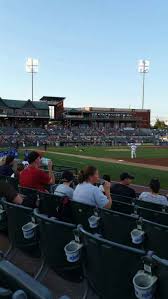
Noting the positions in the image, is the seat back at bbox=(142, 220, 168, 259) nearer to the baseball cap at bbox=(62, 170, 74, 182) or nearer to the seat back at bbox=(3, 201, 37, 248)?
the seat back at bbox=(3, 201, 37, 248)

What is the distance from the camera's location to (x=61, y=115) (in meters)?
107

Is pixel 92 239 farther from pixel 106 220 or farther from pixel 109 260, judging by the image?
pixel 106 220

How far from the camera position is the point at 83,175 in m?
6.09

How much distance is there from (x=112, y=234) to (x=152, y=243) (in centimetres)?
71

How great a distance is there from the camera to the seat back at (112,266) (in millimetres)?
2996

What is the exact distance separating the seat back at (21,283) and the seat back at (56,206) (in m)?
2.83

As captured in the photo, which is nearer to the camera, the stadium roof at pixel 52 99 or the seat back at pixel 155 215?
the seat back at pixel 155 215

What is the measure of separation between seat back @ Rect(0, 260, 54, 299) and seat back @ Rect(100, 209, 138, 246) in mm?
2136

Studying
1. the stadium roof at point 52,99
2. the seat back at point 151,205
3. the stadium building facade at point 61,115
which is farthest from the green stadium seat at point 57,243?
the stadium roof at point 52,99

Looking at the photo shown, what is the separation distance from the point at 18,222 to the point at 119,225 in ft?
3.92

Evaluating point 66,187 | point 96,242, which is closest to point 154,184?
point 66,187

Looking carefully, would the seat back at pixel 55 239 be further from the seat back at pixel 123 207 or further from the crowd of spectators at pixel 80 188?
the seat back at pixel 123 207

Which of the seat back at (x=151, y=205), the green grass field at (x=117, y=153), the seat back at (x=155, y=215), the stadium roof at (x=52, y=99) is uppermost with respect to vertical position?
the stadium roof at (x=52, y=99)

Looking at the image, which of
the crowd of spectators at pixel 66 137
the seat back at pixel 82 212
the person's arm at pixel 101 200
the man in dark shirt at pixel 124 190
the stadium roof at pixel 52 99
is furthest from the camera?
the stadium roof at pixel 52 99
